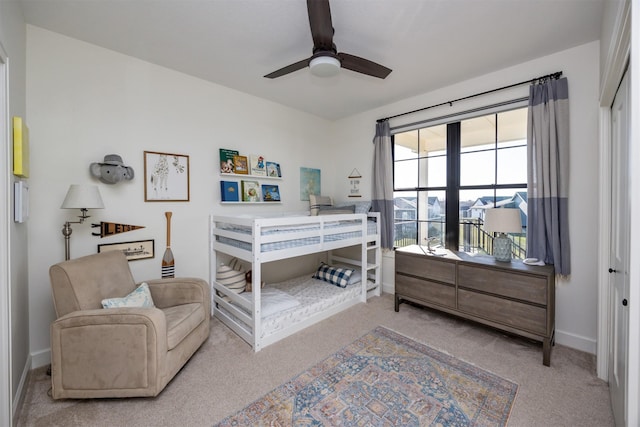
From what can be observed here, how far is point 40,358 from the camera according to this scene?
2.11 m

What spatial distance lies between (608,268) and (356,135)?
309 cm

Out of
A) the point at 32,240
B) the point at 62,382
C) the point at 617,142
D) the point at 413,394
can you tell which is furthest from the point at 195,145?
the point at 617,142

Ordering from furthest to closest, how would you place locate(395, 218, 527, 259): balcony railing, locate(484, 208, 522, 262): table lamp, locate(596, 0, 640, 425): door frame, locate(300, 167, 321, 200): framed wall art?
locate(300, 167, 321, 200): framed wall art, locate(395, 218, 527, 259): balcony railing, locate(484, 208, 522, 262): table lamp, locate(596, 0, 640, 425): door frame

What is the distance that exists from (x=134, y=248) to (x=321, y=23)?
2.47 meters

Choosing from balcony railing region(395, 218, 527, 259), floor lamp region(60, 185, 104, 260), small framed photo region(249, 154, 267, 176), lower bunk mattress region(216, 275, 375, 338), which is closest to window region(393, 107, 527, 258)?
balcony railing region(395, 218, 527, 259)

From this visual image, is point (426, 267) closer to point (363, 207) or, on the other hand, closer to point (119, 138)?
point (363, 207)

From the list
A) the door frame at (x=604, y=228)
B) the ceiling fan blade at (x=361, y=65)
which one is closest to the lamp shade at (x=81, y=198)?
the ceiling fan blade at (x=361, y=65)

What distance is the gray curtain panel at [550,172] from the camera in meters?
2.35

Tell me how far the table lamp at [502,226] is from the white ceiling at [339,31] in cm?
145

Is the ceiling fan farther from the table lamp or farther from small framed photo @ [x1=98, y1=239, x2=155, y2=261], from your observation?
small framed photo @ [x1=98, y1=239, x2=155, y2=261]

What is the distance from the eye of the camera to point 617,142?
5.60ft

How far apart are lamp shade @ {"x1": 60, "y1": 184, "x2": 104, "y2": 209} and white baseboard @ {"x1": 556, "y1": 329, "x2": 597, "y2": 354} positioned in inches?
160

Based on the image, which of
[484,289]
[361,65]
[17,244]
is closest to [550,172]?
→ [484,289]

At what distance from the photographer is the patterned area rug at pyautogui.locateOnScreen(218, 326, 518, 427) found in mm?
1586
